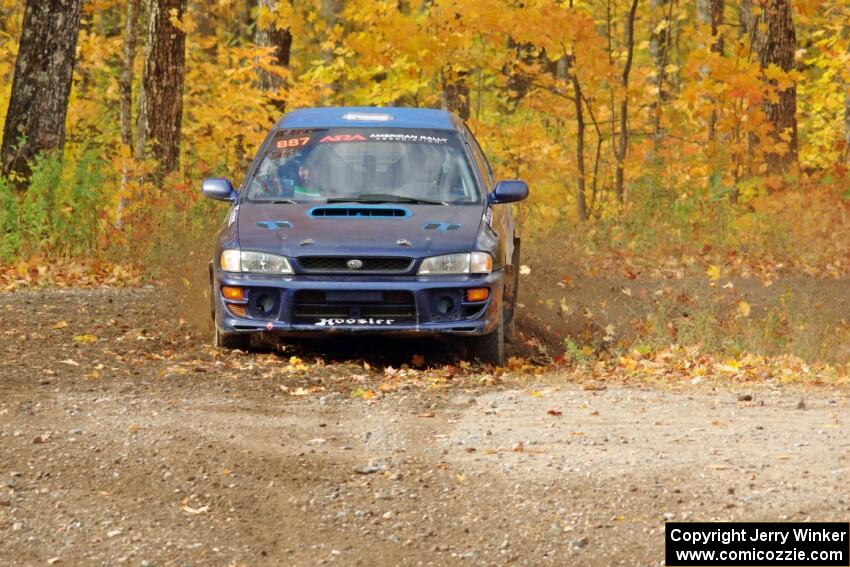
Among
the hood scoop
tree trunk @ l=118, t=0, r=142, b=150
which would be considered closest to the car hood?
the hood scoop

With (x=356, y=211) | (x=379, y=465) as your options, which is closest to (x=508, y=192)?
(x=356, y=211)

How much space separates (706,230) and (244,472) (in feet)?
39.9

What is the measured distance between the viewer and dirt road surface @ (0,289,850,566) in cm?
549

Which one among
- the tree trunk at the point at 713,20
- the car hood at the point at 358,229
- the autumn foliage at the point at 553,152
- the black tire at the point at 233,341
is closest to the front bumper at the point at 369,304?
the car hood at the point at 358,229

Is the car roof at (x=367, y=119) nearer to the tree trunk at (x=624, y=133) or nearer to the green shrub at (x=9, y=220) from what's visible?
the green shrub at (x=9, y=220)

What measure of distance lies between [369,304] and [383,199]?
108cm

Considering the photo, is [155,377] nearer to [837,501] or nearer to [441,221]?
[441,221]

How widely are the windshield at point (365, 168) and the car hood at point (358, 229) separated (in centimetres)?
28

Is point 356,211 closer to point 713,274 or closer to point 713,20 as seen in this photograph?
point 713,274

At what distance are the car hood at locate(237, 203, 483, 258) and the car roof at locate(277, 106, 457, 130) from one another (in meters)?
1.13

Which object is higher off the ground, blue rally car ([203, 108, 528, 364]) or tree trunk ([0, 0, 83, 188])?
tree trunk ([0, 0, 83, 188])

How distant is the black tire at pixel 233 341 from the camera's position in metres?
10.0

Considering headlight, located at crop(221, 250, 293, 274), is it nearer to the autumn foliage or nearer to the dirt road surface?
the dirt road surface

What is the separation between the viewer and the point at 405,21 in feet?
61.8
